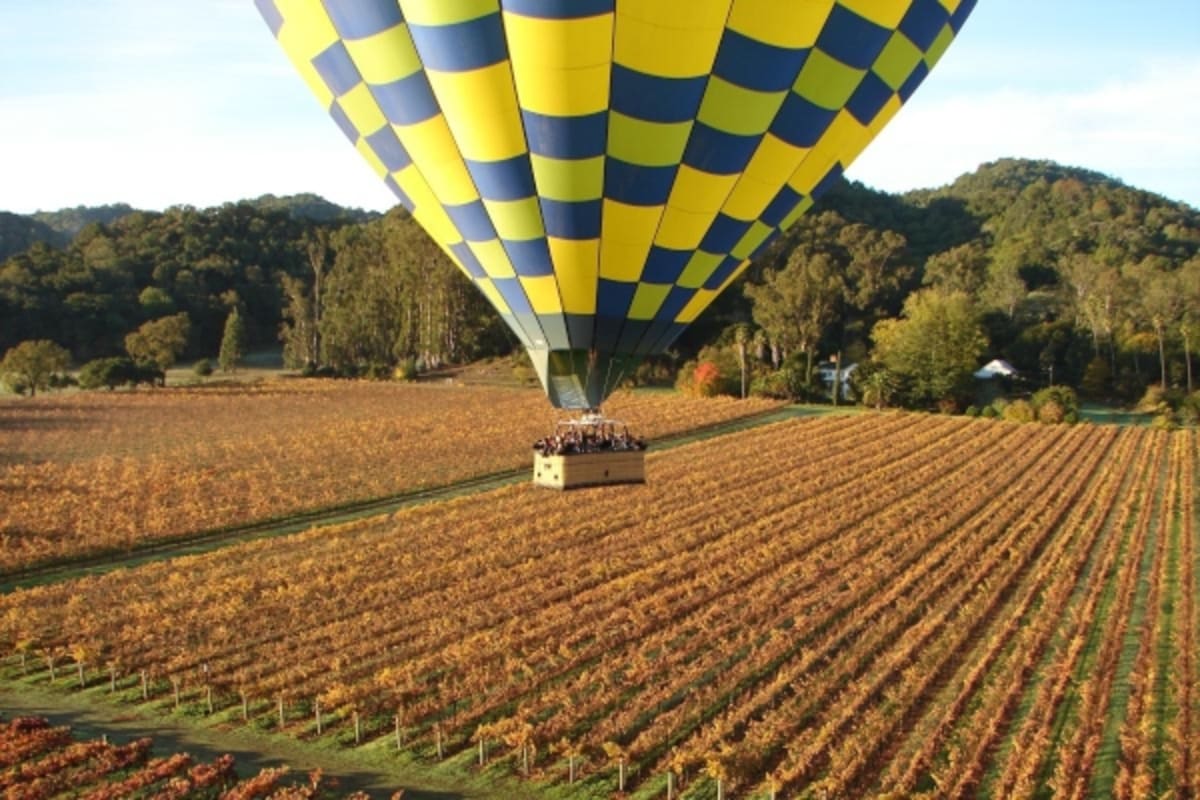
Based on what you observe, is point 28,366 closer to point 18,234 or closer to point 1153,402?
point 1153,402

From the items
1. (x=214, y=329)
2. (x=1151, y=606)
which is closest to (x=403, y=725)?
(x=1151, y=606)

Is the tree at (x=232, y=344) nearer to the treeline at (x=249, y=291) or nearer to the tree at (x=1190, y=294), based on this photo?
the treeline at (x=249, y=291)

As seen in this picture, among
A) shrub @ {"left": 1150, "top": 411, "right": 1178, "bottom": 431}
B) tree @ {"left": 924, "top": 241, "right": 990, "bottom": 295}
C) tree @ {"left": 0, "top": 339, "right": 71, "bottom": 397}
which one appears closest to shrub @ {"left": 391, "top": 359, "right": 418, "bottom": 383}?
tree @ {"left": 0, "top": 339, "right": 71, "bottom": 397}

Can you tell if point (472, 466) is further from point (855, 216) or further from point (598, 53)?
point (855, 216)

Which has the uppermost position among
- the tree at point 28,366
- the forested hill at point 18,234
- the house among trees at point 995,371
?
the forested hill at point 18,234

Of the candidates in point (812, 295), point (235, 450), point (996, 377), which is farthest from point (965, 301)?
point (235, 450)

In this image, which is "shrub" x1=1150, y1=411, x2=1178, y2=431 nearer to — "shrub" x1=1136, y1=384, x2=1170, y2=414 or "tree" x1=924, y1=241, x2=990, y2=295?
Result: "shrub" x1=1136, y1=384, x2=1170, y2=414

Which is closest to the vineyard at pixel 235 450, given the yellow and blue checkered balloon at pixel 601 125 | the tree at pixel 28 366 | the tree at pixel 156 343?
the tree at pixel 28 366

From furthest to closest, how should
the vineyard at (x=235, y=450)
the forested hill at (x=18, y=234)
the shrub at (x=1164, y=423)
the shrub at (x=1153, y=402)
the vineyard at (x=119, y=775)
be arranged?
the forested hill at (x=18, y=234)
the shrub at (x=1153, y=402)
the shrub at (x=1164, y=423)
the vineyard at (x=235, y=450)
the vineyard at (x=119, y=775)
